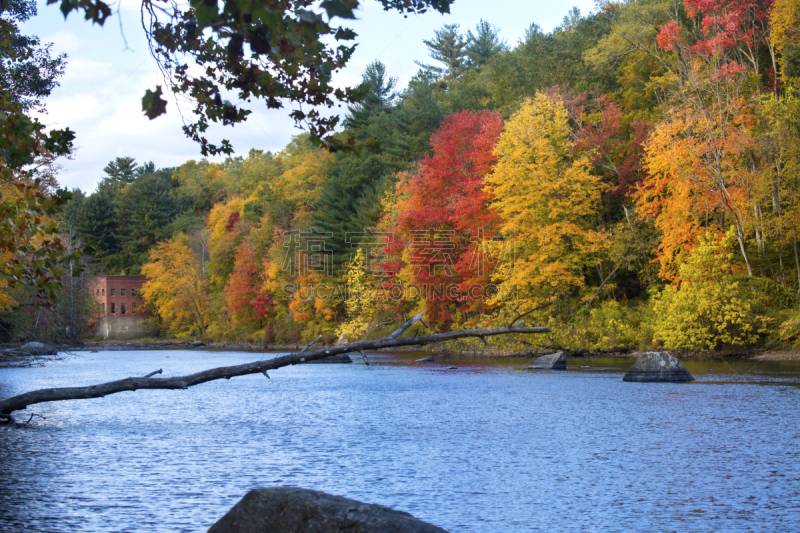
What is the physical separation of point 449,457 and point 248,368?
3.46 m

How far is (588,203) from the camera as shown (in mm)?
31562

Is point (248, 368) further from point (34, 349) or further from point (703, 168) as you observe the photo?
point (703, 168)

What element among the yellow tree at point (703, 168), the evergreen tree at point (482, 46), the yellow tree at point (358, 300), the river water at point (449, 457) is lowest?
the river water at point (449, 457)

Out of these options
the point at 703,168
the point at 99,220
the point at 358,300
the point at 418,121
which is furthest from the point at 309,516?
the point at 99,220

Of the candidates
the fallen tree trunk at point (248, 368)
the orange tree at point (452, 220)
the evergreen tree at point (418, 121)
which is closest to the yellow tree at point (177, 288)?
the evergreen tree at point (418, 121)

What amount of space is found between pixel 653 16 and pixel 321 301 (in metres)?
26.8

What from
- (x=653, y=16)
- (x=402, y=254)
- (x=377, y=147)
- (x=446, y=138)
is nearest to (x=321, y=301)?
(x=402, y=254)

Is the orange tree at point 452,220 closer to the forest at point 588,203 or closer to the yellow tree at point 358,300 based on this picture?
the forest at point 588,203

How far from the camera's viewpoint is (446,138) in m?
37.4

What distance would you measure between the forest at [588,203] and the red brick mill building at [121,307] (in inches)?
1250

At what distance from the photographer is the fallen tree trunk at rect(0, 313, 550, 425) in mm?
7863

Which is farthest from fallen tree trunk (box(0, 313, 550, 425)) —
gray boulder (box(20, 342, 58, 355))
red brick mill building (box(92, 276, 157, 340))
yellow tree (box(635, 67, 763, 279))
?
red brick mill building (box(92, 276, 157, 340))

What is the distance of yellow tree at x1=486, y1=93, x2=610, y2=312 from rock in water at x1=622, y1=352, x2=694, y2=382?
10945mm

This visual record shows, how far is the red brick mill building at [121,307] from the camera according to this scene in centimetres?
7969
